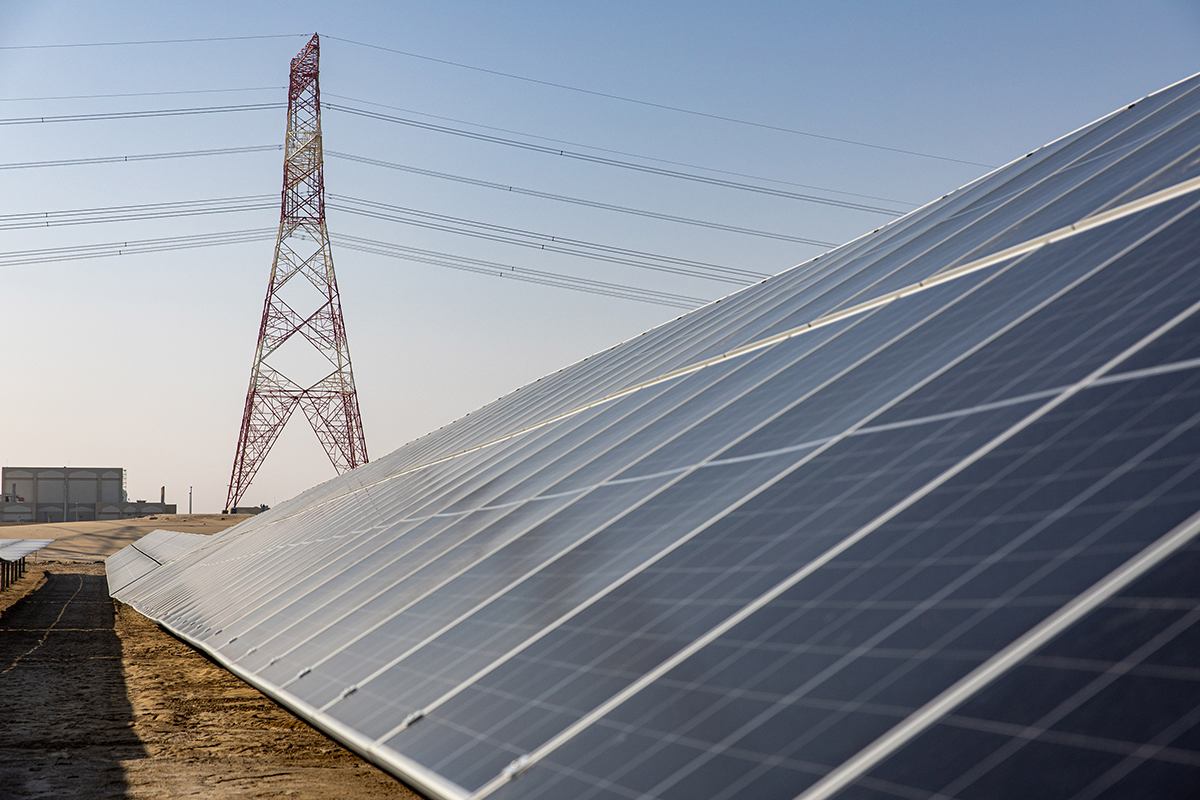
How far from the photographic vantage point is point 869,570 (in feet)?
16.3

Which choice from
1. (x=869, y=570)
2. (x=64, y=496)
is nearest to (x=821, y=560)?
(x=869, y=570)

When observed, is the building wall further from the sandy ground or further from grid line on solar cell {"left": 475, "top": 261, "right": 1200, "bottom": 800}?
grid line on solar cell {"left": 475, "top": 261, "right": 1200, "bottom": 800}

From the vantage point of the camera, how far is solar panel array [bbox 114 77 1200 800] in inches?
141

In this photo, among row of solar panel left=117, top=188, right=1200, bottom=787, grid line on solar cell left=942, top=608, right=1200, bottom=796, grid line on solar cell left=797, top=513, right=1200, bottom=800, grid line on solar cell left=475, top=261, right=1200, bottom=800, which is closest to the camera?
grid line on solar cell left=942, top=608, right=1200, bottom=796

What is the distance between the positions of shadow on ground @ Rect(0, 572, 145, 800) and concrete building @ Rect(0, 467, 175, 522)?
324 ft

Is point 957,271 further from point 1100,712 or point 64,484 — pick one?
point 64,484

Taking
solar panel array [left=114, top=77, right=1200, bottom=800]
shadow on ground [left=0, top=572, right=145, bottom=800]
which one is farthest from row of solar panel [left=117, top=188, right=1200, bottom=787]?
shadow on ground [left=0, top=572, right=145, bottom=800]

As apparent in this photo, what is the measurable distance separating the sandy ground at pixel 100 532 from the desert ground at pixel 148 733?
5223 cm

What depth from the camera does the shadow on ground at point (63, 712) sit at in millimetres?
8812

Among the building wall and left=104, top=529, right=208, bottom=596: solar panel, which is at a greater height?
left=104, top=529, right=208, bottom=596: solar panel

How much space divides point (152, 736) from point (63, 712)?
2.92 metres

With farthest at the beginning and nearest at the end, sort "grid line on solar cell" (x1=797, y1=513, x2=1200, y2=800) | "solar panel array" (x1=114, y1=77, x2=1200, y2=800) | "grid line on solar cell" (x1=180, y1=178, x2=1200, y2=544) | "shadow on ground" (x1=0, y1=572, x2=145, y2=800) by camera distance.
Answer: "shadow on ground" (x1=0, y1=572, x2=145, y2=800) → "grid line on solar cell" (x1=180, y1=178, x2=1200, y2=544) → "grid line on solar cell" (x1=797, y1=513, x2=1200, y2=800) → "solar panel array" (x1=114, y1=77, x2=1200, y2=800)

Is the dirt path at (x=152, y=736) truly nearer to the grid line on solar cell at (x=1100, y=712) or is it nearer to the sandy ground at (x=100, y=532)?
the grid line on solar cell at (x=1100, y=712)

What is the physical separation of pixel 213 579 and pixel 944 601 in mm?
21867
